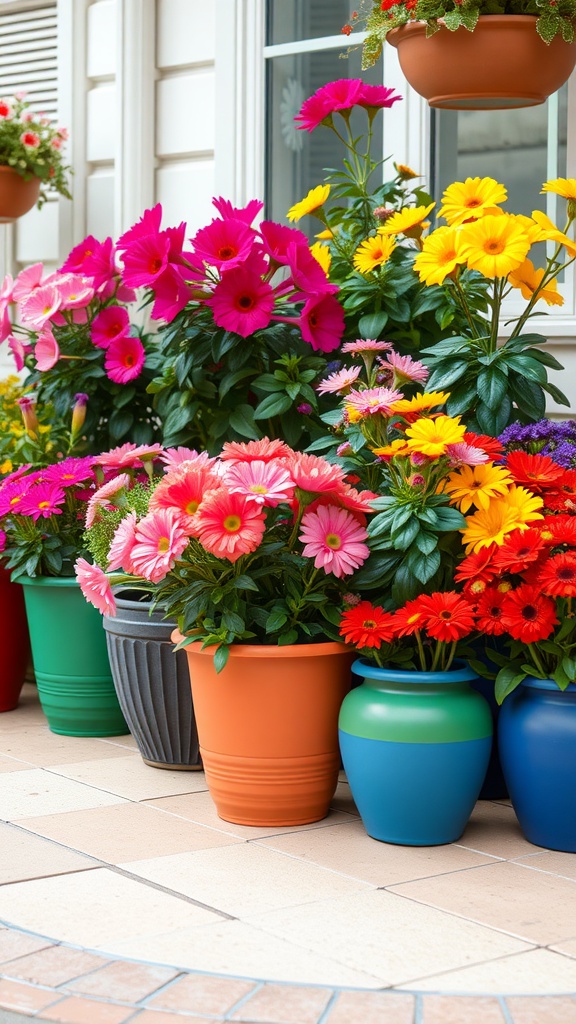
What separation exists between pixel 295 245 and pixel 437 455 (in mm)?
856

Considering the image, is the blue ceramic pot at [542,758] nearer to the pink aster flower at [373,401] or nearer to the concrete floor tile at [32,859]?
the pink aster flower at [373,401]

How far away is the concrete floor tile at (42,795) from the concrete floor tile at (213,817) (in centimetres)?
14

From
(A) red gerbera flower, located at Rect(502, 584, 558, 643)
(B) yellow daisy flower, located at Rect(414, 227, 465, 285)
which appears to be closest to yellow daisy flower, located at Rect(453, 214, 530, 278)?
(B) yellow daisy flower, located at Rect(414, 227, 465, 285)

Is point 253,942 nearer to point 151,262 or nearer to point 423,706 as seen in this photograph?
point 423,706

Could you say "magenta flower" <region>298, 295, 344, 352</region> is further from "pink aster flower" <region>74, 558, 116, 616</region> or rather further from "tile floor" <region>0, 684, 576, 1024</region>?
"tile floor" <region>0, 684, 576, 1024</region>

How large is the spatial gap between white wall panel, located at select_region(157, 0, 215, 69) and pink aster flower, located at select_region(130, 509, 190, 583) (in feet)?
7.35

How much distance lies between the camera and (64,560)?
3828 mm

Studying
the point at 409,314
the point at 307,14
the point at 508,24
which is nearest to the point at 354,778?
the point at 409,314

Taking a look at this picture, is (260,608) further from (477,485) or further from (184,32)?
(184,32)

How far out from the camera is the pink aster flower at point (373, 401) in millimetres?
3018

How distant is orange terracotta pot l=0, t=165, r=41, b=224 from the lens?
476 cm

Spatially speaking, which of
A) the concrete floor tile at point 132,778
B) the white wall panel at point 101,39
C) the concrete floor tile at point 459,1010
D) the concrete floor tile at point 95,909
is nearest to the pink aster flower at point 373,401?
the concrete floor tile at point 132,778

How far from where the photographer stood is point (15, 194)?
4812 mm

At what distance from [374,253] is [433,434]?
0.73 meters
